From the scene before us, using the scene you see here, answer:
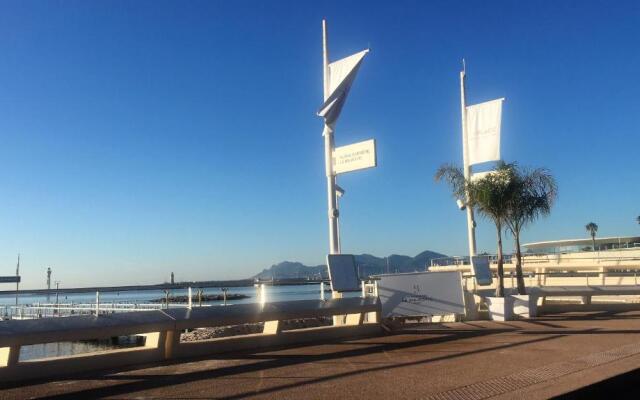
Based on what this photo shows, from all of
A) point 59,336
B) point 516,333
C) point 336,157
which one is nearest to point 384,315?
point 516,333

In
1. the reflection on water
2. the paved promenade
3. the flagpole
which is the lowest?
the reflection on water

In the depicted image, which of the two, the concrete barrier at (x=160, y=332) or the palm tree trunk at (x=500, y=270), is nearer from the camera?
the concrete barrier at (x=160, y=332)

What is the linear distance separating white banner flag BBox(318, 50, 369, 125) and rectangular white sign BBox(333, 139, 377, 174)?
92 centimetres

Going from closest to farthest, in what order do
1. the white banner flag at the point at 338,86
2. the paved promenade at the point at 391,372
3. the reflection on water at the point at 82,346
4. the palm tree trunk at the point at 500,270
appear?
the paved promenade at the point at 391,372
the white banner flag at the point at 338,86
the palm tree trunk at the point at 500,270
the reflection on water at the point at 82,346

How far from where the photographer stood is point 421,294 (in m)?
14.1

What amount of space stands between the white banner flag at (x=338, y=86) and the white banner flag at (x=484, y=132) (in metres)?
7.28

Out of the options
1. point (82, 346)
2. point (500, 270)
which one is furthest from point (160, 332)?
point (82, 346)

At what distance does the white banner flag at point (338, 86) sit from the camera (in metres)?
13.9

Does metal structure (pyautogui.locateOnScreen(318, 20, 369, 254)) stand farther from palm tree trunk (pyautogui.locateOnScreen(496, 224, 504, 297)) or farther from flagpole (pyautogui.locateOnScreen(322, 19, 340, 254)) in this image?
palm tree trunk (pyautogui.locateOnScreen(496, 224, 504, 297))

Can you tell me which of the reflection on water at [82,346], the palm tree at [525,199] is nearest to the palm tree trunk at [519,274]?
the palm tree at [525,199]

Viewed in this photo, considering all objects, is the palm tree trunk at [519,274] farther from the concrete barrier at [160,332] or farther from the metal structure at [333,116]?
the concrete barrier at [160,332]

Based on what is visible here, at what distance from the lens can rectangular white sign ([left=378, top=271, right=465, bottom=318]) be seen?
1359 centimetres

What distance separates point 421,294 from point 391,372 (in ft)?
21.1

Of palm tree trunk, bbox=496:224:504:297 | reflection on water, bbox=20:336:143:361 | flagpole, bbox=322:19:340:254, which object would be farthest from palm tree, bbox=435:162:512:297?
reflection on water, bbox=20:336:143:361
